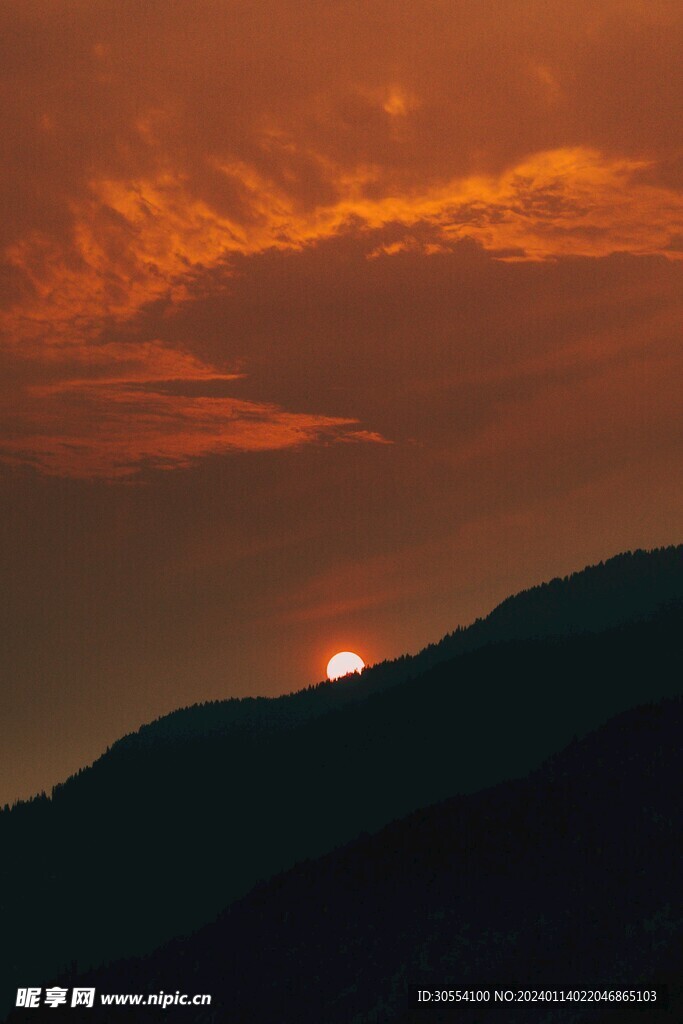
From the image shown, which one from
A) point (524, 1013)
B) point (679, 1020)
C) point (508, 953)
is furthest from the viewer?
point (508, 953)

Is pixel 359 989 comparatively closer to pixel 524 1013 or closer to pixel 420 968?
pixel 420 968

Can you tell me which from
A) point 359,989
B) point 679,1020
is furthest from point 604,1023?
point 359,989

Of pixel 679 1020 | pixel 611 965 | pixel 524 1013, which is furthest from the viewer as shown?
pixel 611 965

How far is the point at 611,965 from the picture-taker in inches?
6654

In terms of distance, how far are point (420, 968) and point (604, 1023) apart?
187 feet

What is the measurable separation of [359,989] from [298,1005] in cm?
959

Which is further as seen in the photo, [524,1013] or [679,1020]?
[524,1013]

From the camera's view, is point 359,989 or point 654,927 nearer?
point 654,927

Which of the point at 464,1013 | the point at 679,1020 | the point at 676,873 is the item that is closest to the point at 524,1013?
the point at 464,1013

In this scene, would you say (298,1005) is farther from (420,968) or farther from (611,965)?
(611,965)

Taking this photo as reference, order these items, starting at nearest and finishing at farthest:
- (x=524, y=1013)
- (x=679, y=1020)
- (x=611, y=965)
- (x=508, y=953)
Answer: (x=679, y=1020) < (x=524, y=1013) < (x=611, y=965) < (x=508, y=953)

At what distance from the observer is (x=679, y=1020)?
140625 mm

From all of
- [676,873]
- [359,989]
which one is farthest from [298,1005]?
[676,873]

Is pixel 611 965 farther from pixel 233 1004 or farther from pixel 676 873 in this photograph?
pixel 233 1004
